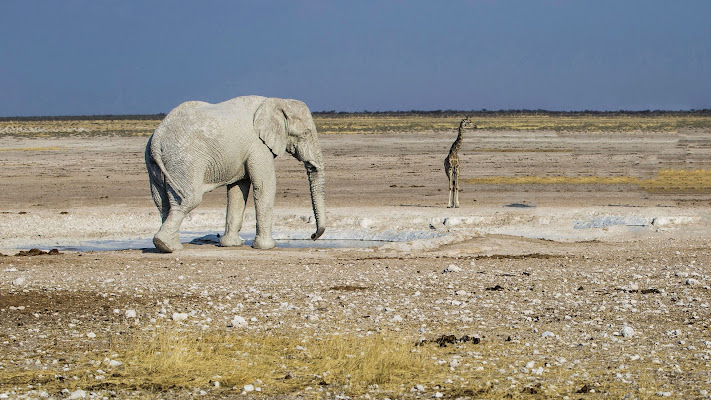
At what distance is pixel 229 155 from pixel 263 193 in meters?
1.03

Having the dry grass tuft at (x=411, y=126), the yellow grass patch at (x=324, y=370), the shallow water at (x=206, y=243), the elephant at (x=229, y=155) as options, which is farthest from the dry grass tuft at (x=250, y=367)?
the dry grass tuft at (x=411, y=126)

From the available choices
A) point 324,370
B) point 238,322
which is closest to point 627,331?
point 324,370

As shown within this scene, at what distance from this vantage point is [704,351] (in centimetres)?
867

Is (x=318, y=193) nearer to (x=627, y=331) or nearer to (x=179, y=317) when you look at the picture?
(x=179, y=317)

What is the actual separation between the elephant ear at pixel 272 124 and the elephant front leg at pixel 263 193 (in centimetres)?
19

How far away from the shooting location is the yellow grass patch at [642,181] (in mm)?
28594

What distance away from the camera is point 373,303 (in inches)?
443

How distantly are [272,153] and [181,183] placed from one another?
1978 mm

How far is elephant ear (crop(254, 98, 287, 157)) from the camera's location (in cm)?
1647

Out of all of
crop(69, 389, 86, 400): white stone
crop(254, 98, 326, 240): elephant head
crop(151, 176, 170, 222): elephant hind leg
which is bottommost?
crop(69, 389, 86, 400): white stone

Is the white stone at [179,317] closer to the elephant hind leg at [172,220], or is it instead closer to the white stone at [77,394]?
the white stone at [77,394]

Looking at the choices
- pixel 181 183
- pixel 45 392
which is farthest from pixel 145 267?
pixel 45 392

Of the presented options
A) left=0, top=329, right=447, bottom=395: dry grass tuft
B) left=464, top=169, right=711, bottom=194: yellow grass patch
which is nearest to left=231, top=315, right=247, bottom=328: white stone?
left=0, top=329, right=447, bottom=395: dry grass tuft

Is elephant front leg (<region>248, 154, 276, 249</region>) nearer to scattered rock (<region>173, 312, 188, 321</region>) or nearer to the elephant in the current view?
the elephant
